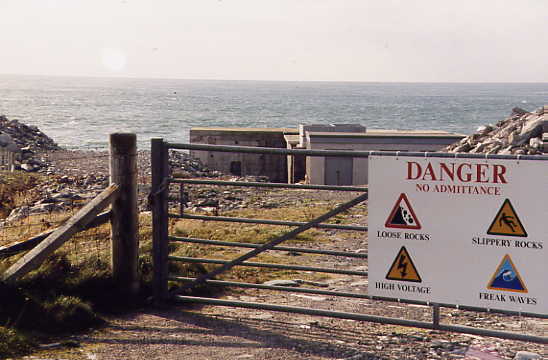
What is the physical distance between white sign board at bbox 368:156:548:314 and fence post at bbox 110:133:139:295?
2.42m

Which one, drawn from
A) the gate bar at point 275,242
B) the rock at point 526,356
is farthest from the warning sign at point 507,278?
the gate bar at point 275,242

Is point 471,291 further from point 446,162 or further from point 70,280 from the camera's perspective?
point 70,280

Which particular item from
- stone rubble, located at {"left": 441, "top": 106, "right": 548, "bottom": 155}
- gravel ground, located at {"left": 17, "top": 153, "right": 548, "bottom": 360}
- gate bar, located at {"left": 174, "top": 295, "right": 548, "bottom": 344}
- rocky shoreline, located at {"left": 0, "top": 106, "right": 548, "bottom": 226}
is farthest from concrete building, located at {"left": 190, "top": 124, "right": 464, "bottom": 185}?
gate bar, located at {"left": 174, "top": 295, "right": 548, "bottom": 344}

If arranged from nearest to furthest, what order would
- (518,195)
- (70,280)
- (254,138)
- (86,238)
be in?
(518,195) < (70,280) < (86,238) < (254,138)

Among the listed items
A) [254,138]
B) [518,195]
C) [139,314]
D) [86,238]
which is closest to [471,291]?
[518,195]

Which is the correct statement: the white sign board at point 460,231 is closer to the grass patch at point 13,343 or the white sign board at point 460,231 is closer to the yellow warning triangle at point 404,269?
the yellow warning triangle at point 404,269

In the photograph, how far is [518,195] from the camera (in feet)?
18.0

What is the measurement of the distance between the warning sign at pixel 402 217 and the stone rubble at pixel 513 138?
11214 millimetres

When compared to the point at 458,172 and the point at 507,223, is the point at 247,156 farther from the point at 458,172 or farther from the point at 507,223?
the point at 507,223

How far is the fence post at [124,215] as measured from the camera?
6730 mm

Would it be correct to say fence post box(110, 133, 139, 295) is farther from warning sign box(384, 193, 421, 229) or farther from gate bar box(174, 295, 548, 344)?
warning sign box(384, 193, 421, 229)

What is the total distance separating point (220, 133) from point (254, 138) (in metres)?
2.52

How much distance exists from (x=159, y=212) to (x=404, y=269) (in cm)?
244

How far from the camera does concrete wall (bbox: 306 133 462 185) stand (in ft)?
115
